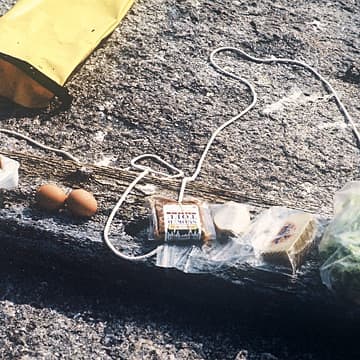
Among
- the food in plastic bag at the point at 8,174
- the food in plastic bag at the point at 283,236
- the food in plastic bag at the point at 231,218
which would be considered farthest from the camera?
the food in plastic bag at the point at 8,174

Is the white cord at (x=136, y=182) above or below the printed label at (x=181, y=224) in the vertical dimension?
below

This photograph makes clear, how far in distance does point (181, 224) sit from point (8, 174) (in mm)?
581

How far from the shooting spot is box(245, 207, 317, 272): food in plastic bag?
2.10m

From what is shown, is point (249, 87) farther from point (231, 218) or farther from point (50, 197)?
point (50, 197)

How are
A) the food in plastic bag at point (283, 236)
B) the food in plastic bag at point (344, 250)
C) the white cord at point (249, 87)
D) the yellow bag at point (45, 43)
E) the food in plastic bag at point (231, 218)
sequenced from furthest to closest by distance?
1. the yellow bag at point (45, 43)
2. the white cord at point (249, 87)
3. the food in plastic bag at point (231, 218)
4. the food in plastic bag at point (283, 236)
5. the food in plastic bag at point (344, 250)

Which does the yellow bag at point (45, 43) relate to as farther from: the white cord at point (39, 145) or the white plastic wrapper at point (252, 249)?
the white plastic wrapper at point (252, 249)

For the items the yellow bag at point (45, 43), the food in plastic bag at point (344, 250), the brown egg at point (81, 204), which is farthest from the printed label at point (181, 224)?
the yellow bag at point (45, 43)

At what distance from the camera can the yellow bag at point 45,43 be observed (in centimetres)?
272

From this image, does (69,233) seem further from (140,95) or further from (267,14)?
(267,14)

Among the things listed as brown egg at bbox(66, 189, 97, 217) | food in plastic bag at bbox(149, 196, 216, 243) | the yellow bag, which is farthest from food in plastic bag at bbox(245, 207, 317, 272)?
the yellow bag

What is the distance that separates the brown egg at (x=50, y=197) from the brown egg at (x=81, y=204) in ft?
0.08

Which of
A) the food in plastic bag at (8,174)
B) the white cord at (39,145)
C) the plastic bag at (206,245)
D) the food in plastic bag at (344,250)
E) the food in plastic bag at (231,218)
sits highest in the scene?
the food in plastic bag at (344,250)

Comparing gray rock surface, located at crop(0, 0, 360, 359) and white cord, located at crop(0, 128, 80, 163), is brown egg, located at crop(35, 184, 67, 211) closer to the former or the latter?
gray rock surface, located at crop(0, 0, 360, 359)

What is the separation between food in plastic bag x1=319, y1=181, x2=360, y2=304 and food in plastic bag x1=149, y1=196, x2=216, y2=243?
34 cm
